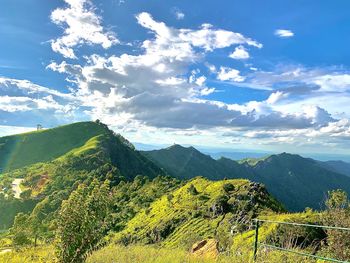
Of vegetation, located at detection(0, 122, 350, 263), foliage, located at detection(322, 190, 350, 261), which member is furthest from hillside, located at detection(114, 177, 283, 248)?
foliage, located at detection(322, 190, 350, 261)

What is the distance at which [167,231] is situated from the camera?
127 m

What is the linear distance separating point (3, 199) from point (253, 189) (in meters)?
134

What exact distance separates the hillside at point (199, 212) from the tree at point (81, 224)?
75.6m

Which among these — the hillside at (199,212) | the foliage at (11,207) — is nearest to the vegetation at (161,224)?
the hillside at (199,212)

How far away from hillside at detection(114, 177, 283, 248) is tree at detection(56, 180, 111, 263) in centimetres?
7562

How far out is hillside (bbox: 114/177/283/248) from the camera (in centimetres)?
10775

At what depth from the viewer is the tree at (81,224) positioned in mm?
12859

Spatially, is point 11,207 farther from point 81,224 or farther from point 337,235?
point 81,224

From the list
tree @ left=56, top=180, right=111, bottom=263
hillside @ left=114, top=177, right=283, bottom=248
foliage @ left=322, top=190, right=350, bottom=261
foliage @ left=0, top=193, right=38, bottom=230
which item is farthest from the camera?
foliage @ left=0, top=193, right=38, bottom=230

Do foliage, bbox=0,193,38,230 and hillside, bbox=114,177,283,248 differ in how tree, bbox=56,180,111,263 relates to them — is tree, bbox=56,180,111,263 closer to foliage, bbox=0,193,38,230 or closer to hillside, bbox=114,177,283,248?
hillside, bbox=114,177,283,248

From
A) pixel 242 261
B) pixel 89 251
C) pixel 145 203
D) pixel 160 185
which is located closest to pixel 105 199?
pixel 89 251

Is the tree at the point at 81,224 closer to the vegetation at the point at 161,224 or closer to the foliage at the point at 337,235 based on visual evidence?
the vegetation at the point at 161,224

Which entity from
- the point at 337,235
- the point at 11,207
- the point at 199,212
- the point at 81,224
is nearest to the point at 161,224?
the point at 199,212

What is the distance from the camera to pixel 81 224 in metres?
13.0
